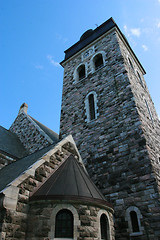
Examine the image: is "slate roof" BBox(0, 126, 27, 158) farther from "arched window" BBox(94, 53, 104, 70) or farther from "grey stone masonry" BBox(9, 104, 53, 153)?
"arched window" BBox(94, 53, 104, 70)

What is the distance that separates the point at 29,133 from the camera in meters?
15.5

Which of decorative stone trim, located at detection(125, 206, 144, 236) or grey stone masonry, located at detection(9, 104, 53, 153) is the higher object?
grey stone masonry, located at detection(9, 104, 53, 153)

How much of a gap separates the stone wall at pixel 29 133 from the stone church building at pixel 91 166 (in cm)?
9

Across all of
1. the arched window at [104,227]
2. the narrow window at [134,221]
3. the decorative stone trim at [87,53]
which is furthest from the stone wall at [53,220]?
the decorative stone trim at [87,53]

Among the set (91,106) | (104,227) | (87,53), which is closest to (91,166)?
(104,227)

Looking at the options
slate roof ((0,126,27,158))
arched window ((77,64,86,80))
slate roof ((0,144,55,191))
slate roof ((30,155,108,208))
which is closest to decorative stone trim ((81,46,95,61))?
arched window ((77,64,86,80))

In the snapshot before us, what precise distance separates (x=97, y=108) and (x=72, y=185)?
7.31 metres

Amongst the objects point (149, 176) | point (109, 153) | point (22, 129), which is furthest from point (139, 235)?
point (22, 129)

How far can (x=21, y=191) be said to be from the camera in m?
6.09

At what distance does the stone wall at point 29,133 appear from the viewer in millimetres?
13891

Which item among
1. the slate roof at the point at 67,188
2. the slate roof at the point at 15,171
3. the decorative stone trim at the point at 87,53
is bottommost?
the slate roof at the point at 67,188

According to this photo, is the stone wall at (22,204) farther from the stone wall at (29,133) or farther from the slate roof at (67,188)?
the stone wall at (29,133)

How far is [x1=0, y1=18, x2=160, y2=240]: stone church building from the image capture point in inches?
233

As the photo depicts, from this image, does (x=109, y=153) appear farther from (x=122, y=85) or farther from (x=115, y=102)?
(x=122, y=85)
